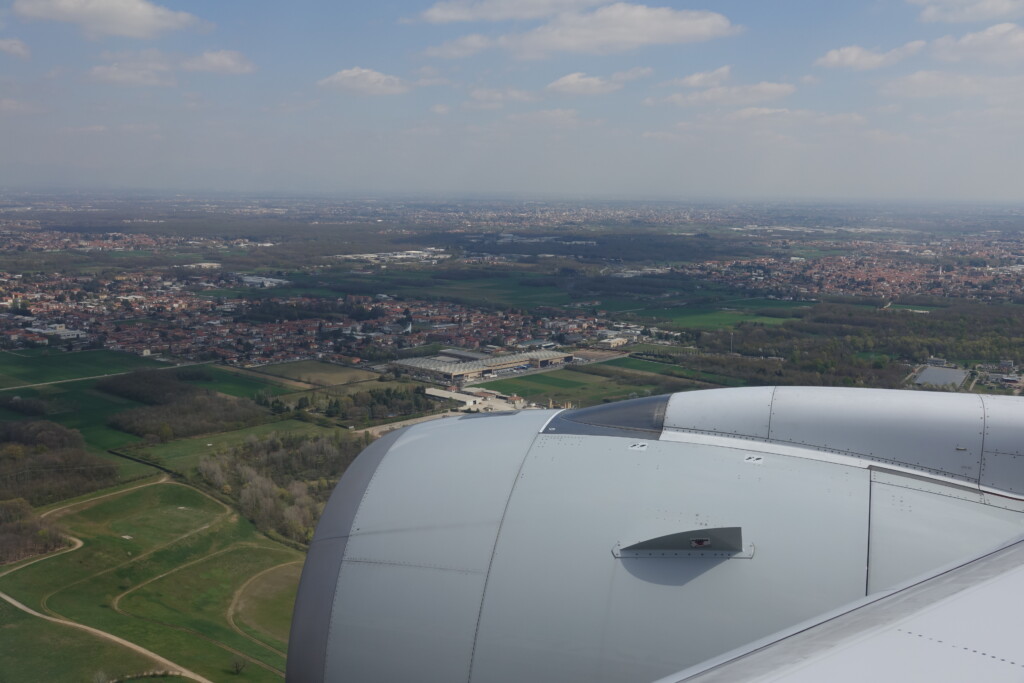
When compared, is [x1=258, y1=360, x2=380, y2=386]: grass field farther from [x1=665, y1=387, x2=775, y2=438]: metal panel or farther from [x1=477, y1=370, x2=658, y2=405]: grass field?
[x1=665, y1=387, x2=775, y2=438]: metal panel

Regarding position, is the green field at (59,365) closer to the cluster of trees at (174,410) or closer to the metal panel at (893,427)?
the cluster of trees at (174,410)

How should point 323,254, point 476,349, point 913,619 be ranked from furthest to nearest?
point 323,254
point 476,349
point 913,619

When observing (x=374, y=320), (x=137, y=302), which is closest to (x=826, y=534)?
(x=374, y=320)

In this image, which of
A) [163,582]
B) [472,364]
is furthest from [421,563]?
[472,364]

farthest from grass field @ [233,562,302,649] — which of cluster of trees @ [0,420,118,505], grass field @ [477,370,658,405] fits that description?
grass field @ [477,370,658,405]

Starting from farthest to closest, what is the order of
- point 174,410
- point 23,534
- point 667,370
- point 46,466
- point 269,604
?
1. point 667,370
2. point 174,410
3. point 46,466
4. point 23,534
5. point 269,604

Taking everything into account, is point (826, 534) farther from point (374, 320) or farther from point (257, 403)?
point (374, 320)

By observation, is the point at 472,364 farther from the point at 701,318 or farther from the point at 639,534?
the point at 639,534

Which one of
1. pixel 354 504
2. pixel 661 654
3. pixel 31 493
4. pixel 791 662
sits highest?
pixel 791 662
